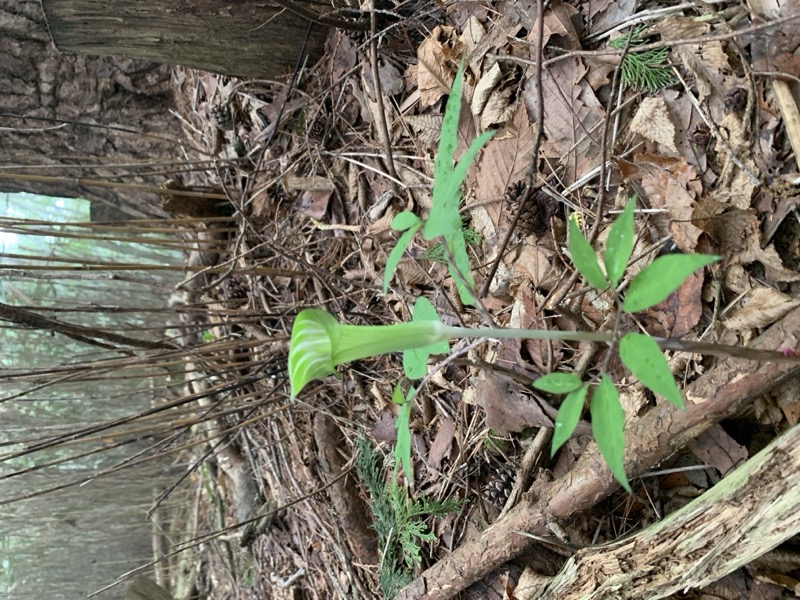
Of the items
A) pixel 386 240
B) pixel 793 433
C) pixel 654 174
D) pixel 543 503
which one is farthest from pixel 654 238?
pixel 386 240

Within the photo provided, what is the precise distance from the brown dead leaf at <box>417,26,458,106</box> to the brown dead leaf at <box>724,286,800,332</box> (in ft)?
2.40

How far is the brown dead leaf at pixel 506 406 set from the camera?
1.06m

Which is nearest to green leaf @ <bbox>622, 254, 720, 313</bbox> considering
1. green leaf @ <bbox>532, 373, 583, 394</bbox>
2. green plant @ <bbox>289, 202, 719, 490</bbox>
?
green plant @ <bbox>289, 202, 719, 490</bbox>

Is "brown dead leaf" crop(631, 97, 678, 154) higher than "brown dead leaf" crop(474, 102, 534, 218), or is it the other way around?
"brown dead leaf" crop(474, 102, 534, 218)

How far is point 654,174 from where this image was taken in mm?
930

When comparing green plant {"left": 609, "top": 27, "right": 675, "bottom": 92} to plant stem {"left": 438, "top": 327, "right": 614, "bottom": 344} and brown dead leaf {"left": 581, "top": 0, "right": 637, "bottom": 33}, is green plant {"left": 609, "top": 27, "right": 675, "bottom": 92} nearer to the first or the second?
brown dead leaf {"left": 581, "top": 0, "right": 637, "bottom": 33}

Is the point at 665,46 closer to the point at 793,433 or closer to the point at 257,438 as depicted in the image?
the point at 793,433

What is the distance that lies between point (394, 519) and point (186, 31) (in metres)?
1.35

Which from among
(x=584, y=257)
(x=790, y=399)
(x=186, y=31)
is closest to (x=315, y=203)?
(x=186, y=31)

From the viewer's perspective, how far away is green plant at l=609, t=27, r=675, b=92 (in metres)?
0.91

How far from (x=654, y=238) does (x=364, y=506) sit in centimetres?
104

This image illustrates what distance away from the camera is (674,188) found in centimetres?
91

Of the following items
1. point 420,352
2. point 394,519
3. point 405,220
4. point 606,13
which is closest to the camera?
point 405,220

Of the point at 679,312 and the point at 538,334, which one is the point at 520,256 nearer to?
the point at 679,312
